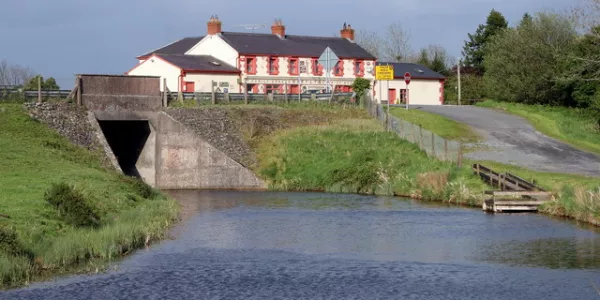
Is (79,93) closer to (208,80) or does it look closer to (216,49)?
(208,80)

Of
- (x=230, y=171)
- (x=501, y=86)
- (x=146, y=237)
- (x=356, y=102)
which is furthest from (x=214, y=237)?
(x=501, y=86)

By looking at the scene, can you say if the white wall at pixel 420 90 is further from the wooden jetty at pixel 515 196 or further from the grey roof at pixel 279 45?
the wooden jetty at pixel 515 196

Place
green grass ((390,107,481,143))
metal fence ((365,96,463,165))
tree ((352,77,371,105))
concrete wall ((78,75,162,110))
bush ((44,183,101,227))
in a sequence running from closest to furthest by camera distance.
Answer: bush ((44,183,101,227)), metal fence ((365,96,463,165)), concrete wall ((78,75,162,110)), green grass ((390,107,481,143)), tree ((352,77,371,105))

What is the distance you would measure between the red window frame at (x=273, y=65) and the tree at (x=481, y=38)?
3541cm

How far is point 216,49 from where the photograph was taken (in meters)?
84.2

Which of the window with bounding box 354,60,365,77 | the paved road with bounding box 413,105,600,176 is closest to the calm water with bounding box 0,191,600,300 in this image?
the paved road with bounding box 413,105,600,176

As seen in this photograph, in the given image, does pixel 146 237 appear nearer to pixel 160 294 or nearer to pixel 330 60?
pixel 160 294

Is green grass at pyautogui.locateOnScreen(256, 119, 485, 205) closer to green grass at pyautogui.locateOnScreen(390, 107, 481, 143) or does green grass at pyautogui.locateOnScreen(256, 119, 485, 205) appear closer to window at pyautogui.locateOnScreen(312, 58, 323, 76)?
green grass at pyautogui.locateOnScreen(390, 107, 481, 143)

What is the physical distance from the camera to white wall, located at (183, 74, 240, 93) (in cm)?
7719

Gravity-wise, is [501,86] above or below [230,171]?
above

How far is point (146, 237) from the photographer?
3198 cm

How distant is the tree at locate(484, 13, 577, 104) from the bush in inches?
1975

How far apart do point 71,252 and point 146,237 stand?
17.1ft

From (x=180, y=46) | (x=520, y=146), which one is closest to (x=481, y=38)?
(x=180, y=46)
